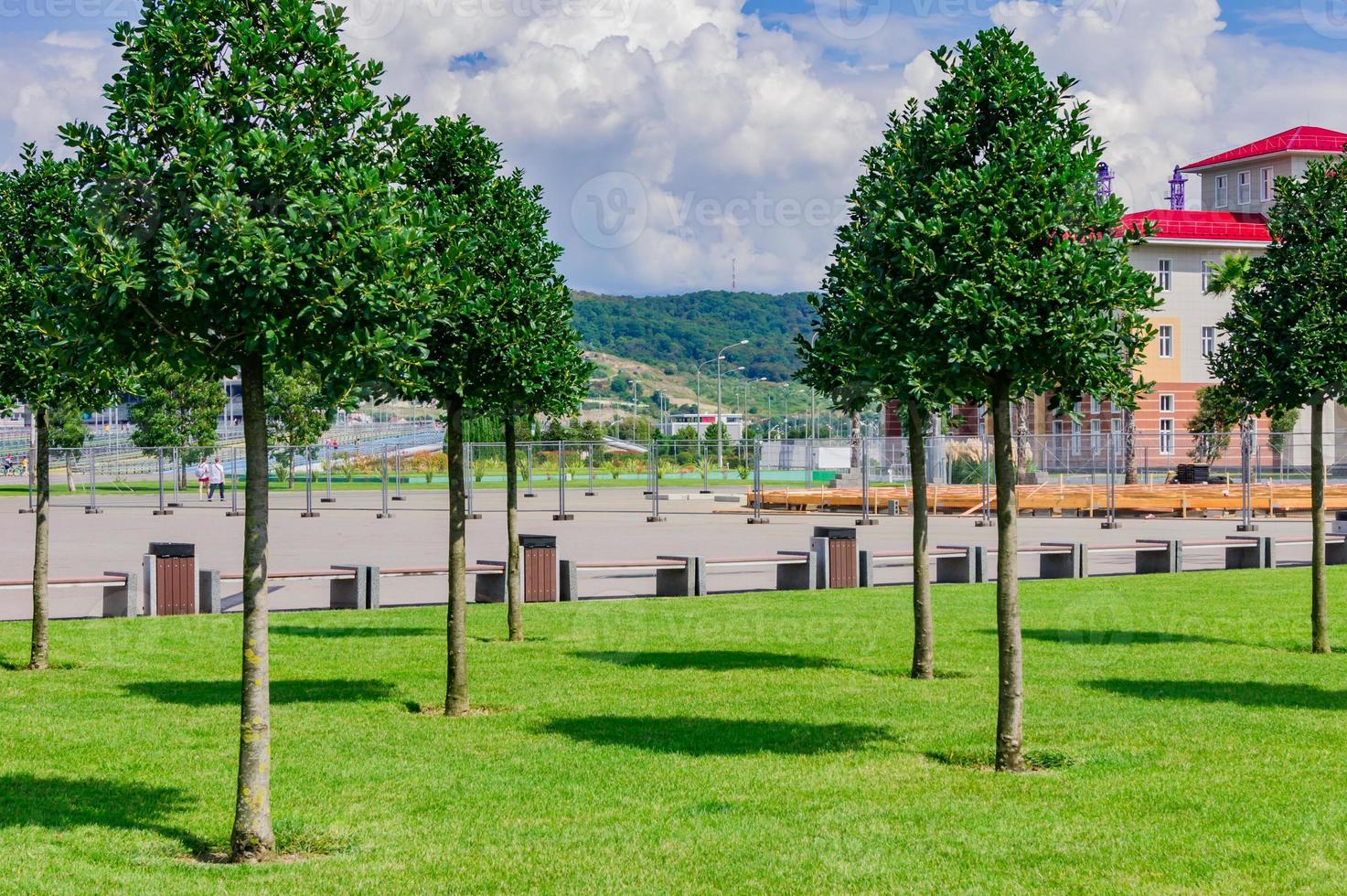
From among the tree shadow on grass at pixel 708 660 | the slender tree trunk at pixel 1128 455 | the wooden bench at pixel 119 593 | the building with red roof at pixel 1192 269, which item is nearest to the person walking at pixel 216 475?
the slender tree trunk at pixel 1128 455

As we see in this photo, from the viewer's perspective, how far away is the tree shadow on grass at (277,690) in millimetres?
12258

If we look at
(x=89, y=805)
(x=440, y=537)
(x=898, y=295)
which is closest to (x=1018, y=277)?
(x=898, y=295)

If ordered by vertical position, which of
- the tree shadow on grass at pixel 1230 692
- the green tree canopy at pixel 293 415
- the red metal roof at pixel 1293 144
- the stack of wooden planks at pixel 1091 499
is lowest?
the tree shadow on grass at pixel 1230 692

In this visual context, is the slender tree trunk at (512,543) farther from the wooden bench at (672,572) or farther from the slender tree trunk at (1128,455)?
the slender tree trunk at (1128,455)

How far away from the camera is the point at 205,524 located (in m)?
38.9

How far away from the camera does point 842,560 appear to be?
74.2ft

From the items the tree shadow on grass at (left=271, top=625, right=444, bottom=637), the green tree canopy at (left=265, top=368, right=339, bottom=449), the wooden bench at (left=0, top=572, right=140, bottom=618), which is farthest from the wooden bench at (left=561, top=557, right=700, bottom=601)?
the green tree canopy at (left=265, top=368, right=339, bottom=449)

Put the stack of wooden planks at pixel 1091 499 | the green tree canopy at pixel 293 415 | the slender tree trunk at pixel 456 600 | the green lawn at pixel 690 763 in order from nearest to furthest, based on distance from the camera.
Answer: the green lawn at pixel 690 763 < the slender tree trunk at pixel 456 600 < the stack of wooden planks at pixel 1091 499 < the green tree canopy at pixel 293 415

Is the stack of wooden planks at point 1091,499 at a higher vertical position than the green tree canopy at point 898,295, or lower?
lower

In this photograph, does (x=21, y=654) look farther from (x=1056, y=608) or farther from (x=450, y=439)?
(x=1056, y=608)

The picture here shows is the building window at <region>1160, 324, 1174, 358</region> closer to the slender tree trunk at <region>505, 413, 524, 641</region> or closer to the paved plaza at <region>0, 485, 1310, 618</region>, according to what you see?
the paved plaza at <region>0, 485, 1310, 618</region>

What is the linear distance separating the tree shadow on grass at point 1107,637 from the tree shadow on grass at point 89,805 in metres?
10.1

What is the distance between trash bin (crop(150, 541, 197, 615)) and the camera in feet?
60.4

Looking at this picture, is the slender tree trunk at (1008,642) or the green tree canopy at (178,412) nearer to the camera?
the slender tree trunk at (1008,642)
